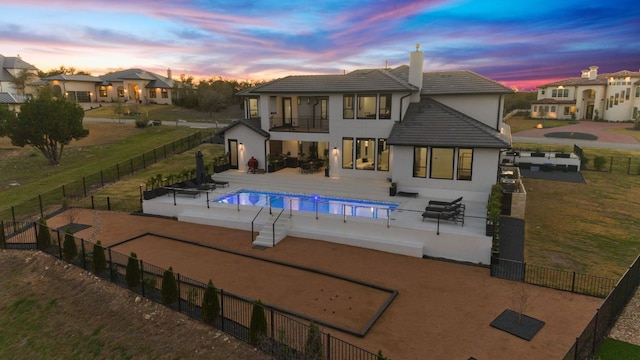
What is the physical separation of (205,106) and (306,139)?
48.4m

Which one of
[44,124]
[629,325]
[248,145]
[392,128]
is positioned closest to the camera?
[629,325]

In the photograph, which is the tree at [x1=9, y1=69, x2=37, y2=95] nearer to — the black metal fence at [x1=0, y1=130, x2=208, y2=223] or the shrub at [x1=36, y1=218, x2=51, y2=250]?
the black metal fence at [x1=0, y1=130, x2=208, y2=223]

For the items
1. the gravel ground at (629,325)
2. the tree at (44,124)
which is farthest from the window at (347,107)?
the tree at (44,124)

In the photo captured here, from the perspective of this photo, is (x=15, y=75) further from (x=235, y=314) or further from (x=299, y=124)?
(x=235, y=314)

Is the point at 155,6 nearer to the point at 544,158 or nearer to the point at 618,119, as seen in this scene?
the point at 544,158

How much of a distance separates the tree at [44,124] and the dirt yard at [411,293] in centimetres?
2099

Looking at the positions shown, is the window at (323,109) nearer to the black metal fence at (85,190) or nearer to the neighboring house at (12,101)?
the black metal fence at (85,190)

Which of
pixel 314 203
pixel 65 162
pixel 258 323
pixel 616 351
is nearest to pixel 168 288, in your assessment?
pixel 258 323

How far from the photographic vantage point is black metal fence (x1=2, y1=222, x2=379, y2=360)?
32.5 feet

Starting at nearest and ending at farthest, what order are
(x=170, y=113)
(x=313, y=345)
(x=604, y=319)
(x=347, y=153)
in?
(x=313, y=345), (x=604, y=319), (x=347, y=153), (x=170, y=113)

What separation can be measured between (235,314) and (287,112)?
21.2m

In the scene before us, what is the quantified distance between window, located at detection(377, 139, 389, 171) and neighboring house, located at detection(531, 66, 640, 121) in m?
67.3

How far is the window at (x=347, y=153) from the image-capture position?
1039 inches

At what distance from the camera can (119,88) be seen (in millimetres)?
77500
